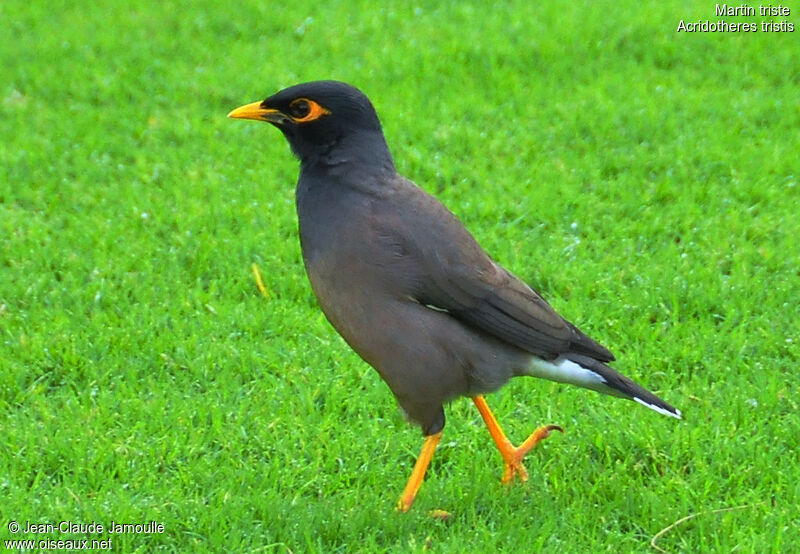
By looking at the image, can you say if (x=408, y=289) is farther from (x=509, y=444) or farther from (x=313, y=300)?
(x=313, y=300)

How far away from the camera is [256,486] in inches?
194

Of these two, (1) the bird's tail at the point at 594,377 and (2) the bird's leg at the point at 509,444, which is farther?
(2) the bird's leg at the point at 509,444

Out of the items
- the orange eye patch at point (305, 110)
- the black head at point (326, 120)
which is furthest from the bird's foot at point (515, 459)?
the orange eye patch at point (305, 110)

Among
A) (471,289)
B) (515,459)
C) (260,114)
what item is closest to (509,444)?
(515,459)

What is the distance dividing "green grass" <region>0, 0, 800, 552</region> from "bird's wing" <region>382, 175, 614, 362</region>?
0.58 metres

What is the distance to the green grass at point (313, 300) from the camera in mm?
4797

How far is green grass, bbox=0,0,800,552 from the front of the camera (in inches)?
189

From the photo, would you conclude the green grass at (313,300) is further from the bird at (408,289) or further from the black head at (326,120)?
the black head at (326,120)

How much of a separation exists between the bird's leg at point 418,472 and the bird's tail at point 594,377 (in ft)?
1.61

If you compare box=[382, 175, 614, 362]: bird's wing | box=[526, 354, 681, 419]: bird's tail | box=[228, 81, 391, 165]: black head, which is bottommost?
box=[526, 354, 681, 419]: bird's tail

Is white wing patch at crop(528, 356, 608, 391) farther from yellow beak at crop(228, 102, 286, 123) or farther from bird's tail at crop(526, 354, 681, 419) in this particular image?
yellow beak at crop(228, 102, 286, 123)

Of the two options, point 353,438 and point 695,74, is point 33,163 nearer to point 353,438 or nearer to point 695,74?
point 353,438

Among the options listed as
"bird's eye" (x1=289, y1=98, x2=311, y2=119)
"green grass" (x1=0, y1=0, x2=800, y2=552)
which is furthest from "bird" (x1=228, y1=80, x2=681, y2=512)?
"green grass" (x1=0, y1=0, x2=800, y2=552)

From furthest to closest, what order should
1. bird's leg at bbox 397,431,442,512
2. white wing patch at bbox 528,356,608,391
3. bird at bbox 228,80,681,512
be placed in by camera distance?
white wing patch at bbox 528,356,608,391, bird's leg at bbox 397,431,442,512, bird at bbox 228,80,681,512
